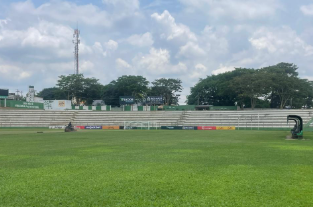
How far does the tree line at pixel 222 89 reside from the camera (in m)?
74.1

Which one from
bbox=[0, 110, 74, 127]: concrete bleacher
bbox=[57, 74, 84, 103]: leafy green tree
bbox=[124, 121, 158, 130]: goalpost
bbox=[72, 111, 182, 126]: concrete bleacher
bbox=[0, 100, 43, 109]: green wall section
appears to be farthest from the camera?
bbox=[57, 74, 84, 103]: leafy green tree

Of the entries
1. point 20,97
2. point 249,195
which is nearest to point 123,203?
point 249,195

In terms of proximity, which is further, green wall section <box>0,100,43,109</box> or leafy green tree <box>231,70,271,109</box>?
green wall section <box>0,100,43,109</box>

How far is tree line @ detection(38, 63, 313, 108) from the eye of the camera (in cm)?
7406

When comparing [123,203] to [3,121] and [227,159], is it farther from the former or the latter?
[3,121]

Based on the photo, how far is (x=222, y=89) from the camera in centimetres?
8869

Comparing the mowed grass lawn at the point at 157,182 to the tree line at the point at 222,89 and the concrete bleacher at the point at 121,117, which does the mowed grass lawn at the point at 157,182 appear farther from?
the tree line at the point at 222,89

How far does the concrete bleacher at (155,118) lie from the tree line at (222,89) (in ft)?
33.3

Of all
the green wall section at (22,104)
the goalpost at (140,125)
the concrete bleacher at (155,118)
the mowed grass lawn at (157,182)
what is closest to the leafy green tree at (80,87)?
the green wall section at (22,104)

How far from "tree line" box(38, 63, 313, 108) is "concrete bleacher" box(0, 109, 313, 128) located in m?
10.2

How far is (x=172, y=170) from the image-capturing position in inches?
398

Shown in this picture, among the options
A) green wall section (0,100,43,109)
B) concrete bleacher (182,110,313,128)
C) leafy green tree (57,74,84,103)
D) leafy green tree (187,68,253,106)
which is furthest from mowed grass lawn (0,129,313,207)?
leafy green tree (57,74,84,103)

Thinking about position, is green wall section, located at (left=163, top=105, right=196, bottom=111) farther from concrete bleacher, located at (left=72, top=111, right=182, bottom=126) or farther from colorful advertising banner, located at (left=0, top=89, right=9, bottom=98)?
colorful advertising banner, located at (left=0, top=89, right=9, bottom=98)

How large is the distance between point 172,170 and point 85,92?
3731 inches
